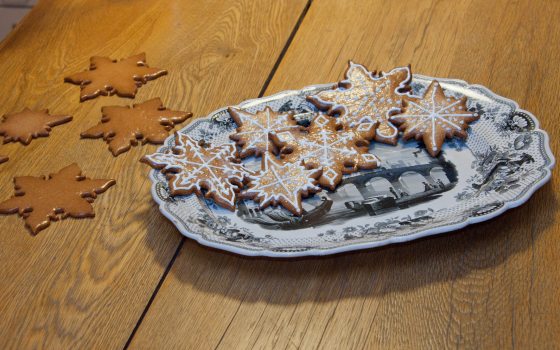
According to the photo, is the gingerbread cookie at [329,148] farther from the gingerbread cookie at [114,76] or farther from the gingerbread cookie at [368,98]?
the gingerbread cookie at [114,76]

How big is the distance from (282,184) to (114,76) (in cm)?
62

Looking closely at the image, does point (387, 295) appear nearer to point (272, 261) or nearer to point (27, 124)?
point (272, 261)

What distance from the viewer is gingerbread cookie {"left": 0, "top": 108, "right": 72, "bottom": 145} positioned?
5.06 ft

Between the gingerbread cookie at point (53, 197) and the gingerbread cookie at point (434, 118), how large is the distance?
21.5 inches

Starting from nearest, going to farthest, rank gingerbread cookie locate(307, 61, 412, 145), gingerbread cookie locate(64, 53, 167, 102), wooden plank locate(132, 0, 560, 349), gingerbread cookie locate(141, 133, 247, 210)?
1. wooden plank locate(132, 0, 560, 349)
2. gingerbread cookie locate(141, 133, 247, 210)
3. gingerbread cookie locate(307, 61, 412, 145)
4. gingerbread cookie locate(64, 53, 167, 102)

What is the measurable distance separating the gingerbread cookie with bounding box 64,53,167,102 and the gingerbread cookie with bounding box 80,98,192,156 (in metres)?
0.07

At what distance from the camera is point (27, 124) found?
1576 mm

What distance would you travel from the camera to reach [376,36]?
1.77 meters

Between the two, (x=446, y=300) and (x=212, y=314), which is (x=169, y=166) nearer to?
(x=212, y=314)

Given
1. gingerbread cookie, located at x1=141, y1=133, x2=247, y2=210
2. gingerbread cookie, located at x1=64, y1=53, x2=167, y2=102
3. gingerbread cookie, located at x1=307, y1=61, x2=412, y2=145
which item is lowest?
gingerbread cookie, located at x1=64, y1=53, x2=167, y2=102

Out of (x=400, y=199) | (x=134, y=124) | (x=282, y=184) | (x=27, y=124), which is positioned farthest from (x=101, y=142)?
(x=400, y=199)

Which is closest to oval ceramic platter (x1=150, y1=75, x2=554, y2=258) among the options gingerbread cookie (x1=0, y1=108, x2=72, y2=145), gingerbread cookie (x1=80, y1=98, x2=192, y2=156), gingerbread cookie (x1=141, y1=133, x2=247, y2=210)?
gingerbread cookie (x1=141, y1=133, x2=247, y2=210)

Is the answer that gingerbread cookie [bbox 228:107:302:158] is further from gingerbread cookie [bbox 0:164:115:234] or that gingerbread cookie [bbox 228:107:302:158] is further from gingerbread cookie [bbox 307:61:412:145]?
gingerbread cookie [bbox 0:164:115:234]

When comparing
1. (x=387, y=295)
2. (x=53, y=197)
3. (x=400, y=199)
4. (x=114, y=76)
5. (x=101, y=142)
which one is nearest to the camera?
(x=387, y=295)
